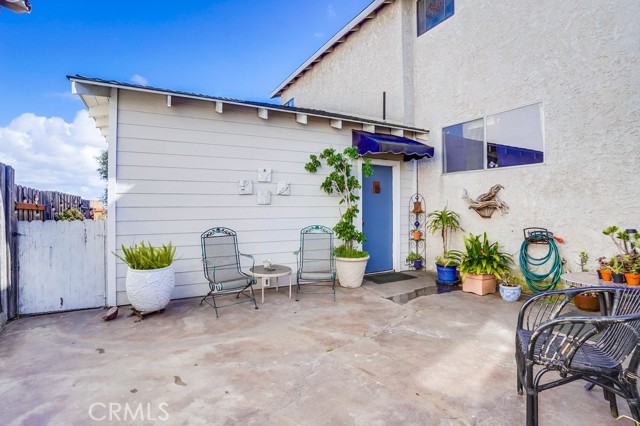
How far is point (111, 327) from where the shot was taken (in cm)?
344

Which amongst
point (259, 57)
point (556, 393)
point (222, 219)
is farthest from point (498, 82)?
point (259, 57)

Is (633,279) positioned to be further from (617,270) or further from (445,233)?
(445,233)

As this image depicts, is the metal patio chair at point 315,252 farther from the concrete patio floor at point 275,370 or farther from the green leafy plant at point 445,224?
the green leafy plant at point 445,224

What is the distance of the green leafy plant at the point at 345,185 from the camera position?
514 cm

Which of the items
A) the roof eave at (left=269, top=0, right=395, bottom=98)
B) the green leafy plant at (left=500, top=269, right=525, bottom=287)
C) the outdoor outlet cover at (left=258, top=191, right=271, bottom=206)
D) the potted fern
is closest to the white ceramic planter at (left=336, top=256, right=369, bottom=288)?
the outdoor outlet cover at (left=258, top=191, right=271, bottom=206)

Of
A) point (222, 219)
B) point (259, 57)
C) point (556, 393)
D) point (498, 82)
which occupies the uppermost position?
point (259, 57)

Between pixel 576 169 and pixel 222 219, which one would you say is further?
pixel 222 219

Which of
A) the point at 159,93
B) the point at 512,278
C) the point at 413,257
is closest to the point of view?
the point at 159,93

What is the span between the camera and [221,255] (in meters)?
4.46

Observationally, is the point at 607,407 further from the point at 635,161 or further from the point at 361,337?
the point at 635,161

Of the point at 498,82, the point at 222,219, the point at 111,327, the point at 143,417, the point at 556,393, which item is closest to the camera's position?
the point at 143,417

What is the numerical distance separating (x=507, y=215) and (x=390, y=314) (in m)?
2.79

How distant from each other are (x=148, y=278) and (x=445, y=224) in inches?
193

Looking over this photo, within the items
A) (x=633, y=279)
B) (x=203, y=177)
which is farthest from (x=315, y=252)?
(x=633, y=279)
